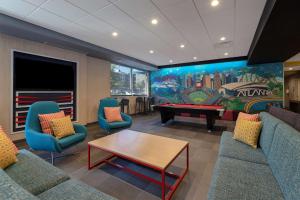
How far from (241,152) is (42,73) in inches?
191

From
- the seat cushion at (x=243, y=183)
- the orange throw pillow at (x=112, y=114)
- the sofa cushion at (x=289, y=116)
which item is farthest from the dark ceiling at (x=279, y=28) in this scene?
the orange throw pillow at (x=112, y=114)

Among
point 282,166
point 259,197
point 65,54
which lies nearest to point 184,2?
point 282,166

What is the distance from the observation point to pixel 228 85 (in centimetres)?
652

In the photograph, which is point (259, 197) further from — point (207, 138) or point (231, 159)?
point (207, 138)

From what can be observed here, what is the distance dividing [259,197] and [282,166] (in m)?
0.36

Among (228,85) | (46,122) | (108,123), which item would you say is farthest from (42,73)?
(228,85)

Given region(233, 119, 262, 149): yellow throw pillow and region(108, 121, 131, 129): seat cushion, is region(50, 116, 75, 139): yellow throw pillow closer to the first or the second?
region(108, 121, 131, 129): seat cushion

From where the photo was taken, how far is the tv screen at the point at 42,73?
3553 mm

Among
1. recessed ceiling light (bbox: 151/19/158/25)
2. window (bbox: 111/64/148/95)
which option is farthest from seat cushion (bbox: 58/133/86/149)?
window (bbox: 111/64/148/95)

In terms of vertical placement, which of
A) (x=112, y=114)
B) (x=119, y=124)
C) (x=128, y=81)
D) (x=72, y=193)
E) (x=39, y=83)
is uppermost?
(x=128, y=81)

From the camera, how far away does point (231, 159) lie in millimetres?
1778

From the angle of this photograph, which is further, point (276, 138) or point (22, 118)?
point (22, 118)

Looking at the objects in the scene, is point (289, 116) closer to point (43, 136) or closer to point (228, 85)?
point (43, 136)

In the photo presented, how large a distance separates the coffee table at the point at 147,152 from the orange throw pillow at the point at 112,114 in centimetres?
116
